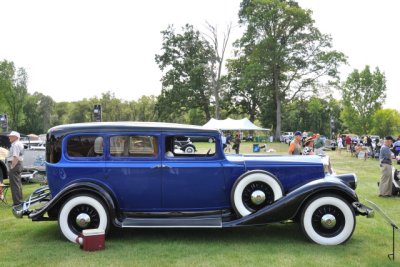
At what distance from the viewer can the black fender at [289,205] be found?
5.55 meters

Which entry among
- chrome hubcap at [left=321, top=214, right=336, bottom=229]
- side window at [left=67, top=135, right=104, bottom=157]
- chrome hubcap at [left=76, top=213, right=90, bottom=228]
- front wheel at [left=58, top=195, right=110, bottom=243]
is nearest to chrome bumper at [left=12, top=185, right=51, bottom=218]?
front wheel at [left=58, top=195, right=110, bottom=243]

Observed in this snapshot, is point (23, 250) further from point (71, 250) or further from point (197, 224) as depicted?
point (197, 224)

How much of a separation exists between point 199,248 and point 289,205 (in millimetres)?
1444

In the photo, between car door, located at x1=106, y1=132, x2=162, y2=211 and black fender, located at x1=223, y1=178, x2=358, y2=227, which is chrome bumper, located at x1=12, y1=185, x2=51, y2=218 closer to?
car door, located at x1=106, y1=132, x2=162, y2=211

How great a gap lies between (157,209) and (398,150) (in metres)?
19.2

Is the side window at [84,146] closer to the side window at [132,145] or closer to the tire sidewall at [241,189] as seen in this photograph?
the side window at [132,145]

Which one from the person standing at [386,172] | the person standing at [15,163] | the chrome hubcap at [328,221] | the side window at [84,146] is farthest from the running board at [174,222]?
the person standing at [386,172]

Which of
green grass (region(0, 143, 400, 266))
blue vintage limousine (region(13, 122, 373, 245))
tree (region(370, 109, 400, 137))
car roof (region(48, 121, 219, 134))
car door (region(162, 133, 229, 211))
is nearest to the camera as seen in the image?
green grass (region(0, 143, 400, 266))

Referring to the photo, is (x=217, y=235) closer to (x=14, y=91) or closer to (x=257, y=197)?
(x=257, y=197)

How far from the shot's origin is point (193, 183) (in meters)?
5.88

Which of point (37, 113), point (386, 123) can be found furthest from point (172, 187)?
point (37, 113)

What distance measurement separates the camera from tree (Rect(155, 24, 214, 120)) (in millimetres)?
49656

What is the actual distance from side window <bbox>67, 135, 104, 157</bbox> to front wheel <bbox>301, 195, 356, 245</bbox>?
10.8 feet

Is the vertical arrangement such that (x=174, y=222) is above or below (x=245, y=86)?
below
